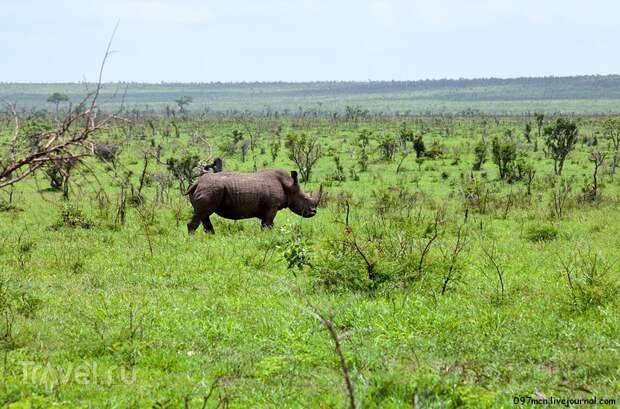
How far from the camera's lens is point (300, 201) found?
14.7 meters

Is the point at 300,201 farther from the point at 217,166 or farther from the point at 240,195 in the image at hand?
the point at 217,166

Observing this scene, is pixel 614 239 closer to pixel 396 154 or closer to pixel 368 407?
pixel 368 407

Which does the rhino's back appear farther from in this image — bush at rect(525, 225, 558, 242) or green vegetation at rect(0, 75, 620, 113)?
green vegetation at rect(0, 75, 620, 113)

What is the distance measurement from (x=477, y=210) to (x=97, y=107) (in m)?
14.7

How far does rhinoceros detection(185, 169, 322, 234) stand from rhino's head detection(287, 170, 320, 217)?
22 millimetres

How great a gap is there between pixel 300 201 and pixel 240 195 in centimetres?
164

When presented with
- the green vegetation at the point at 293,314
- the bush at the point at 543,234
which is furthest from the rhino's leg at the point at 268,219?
the bush at the point at 543,234

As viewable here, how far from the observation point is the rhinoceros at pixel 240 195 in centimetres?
1340

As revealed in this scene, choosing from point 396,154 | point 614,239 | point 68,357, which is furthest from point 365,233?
point 396,154

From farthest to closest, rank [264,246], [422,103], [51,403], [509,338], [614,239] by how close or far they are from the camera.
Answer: [422,103], [614,239], [264,246], [509,338], [51,403]

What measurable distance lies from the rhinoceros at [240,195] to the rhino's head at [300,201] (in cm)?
2

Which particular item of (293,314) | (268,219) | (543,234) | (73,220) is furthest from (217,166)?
(293,314)

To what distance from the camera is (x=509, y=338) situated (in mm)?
6875

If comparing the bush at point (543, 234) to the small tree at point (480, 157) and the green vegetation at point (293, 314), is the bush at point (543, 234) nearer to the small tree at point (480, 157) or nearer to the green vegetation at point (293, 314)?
the green vegetation at point (293, 314)
